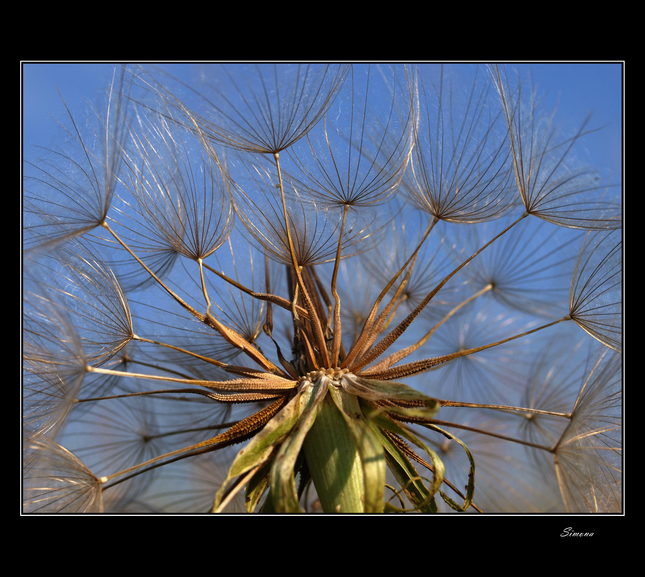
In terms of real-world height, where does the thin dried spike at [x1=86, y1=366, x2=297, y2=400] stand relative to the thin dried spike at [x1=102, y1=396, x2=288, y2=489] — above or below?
above

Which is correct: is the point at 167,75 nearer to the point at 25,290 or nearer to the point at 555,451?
the point at 25,290

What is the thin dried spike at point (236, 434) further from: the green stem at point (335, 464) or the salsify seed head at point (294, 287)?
the green stem at point (335, 464)

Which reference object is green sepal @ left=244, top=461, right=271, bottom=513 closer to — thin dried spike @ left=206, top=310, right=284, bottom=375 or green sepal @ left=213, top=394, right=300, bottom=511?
green sepal @ left=213, top=394, right=300, bottom=511

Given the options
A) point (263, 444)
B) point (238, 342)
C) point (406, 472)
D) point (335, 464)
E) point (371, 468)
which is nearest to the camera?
point (371, 468)

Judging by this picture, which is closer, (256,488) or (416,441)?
(416,441)

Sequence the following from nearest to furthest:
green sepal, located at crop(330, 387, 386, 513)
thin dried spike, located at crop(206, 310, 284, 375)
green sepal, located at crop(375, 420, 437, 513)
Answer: green sepal, located at crop(330, 387, 386, 513) → green sepal, located at crop(375, 420, 437, 513) → thin dried spike, located at crop(206, 310, 284, 375)

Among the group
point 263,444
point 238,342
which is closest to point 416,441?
point 263,444

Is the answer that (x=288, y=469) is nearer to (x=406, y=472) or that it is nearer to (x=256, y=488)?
(x=256, y=488)

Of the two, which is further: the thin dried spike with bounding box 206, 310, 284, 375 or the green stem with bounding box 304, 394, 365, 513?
the thin dried spike with bounding box 206, 310, 284, 375
